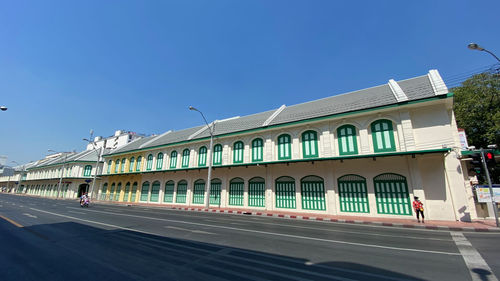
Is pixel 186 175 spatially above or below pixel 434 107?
below

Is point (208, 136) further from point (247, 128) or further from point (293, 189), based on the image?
point (293, 189)

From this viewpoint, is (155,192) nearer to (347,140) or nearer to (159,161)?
(159,161)

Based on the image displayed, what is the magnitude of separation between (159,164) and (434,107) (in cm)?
2817

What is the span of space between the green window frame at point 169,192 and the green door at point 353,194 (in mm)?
19320

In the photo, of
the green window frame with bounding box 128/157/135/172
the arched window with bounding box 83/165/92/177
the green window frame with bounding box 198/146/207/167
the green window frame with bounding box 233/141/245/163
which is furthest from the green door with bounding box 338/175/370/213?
the arched window with bounding box 83/165/92/177

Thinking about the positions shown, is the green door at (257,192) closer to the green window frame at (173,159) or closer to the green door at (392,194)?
the green door at (392,194)

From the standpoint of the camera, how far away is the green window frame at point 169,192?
25.6 m

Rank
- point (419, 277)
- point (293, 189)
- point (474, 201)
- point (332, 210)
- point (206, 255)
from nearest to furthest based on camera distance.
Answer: point (419, 277) < point (206, 255) < point (474, 201) < point (332, 210) < point (293, 189)

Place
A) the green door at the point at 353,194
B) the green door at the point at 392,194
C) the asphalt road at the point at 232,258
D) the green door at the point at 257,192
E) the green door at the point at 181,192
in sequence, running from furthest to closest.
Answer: the green door at the point at 181,192 → the green door at the point at 257,192 → the green door at the point at 353,194 → the green door at the point at 392,194 → the asphalt road at the point at 232,258

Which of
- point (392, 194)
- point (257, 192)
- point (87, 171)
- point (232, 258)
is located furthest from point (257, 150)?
point (87, 171)

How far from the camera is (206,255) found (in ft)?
17.2

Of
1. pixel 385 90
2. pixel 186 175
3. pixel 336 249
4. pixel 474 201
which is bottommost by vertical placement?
pixel 336 249

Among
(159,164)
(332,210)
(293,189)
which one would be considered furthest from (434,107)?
(159,164)

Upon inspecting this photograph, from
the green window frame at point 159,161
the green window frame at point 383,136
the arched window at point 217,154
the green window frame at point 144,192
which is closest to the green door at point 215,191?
the arched window at point 217,154
